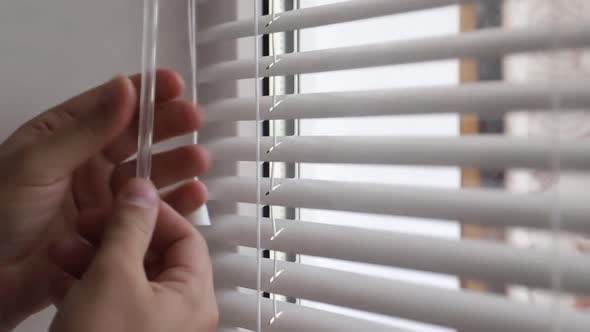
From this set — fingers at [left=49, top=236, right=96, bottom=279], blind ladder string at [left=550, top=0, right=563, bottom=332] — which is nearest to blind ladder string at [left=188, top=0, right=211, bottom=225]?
fingers at [left=49, top=236, right=96, bottom=279]

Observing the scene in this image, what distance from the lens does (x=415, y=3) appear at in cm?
51

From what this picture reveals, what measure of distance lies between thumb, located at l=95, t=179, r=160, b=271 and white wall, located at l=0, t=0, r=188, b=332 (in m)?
0.28

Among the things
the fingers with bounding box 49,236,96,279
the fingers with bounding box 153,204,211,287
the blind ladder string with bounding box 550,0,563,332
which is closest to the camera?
the blind ladder string with bounding box 550,0,563,332

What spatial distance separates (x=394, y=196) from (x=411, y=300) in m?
0.10

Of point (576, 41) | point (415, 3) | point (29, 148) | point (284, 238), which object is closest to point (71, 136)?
point (29, 148)

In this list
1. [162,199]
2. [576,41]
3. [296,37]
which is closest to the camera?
[576,41]

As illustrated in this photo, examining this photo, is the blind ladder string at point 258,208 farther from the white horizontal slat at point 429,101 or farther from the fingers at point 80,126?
the fingers at point 80,126

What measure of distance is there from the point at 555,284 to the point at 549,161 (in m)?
0.10

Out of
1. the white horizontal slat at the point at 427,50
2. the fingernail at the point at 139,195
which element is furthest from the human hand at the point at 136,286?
the white horizontal slat at the point at 427,50

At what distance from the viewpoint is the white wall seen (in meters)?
0.67

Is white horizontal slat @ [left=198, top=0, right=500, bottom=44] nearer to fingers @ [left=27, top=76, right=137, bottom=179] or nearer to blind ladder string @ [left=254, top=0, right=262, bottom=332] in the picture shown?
blind ladder string @ [left=254, top=0, right=262, bottom=332]

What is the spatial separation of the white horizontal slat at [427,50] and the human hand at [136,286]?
0.72ft

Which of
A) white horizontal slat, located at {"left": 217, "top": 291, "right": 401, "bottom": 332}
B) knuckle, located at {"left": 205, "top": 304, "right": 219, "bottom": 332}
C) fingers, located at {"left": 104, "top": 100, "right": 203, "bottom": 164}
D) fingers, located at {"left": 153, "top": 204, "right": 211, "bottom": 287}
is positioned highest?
fingers, located at {"left": 104, "top": 100, "right": 203, "bottom": 164}

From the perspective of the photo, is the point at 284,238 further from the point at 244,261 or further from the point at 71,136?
the point at 71,136
